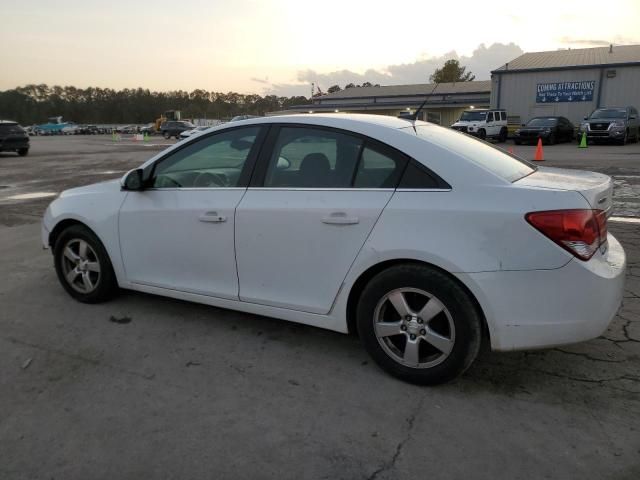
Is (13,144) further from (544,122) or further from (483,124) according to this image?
(544,122)

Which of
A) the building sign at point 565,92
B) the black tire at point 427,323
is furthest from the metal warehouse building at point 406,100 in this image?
the black tire at point 427,323

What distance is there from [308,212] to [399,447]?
143cm

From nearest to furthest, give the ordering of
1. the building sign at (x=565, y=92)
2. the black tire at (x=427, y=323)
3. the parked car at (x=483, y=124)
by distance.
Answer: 1. the black tire at (x=427, y=323)
2. the parked car at (x=483, y=124)
3. the building sign at (x=565, y=92)

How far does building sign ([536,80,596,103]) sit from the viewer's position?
108 feet

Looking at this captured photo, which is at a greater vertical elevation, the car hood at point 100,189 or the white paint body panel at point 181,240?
the car hood at point 100,189

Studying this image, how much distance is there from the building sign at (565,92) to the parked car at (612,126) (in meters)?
8.21

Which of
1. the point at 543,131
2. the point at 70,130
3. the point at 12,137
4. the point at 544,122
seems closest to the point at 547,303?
the point at 12,137

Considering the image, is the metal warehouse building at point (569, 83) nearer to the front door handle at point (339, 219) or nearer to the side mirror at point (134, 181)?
the side mirror at point (134, 181)

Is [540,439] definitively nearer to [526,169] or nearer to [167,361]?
[526,169]

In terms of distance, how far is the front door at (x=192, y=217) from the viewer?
11.5 ft

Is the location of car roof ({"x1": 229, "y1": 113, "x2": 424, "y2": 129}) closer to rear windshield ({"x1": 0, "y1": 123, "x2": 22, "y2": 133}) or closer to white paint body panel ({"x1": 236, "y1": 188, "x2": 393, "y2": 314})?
white paint body panel ({"x1": 236, "y1": 188, "x2": 393, "y2": 314})

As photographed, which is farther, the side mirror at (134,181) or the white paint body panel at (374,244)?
the side mirror at (134,181)

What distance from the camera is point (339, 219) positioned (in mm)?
3033

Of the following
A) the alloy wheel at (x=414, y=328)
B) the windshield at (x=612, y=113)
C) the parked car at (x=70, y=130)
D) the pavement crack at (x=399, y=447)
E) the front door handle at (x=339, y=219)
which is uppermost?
the front door handle at (x=339, y=219)
